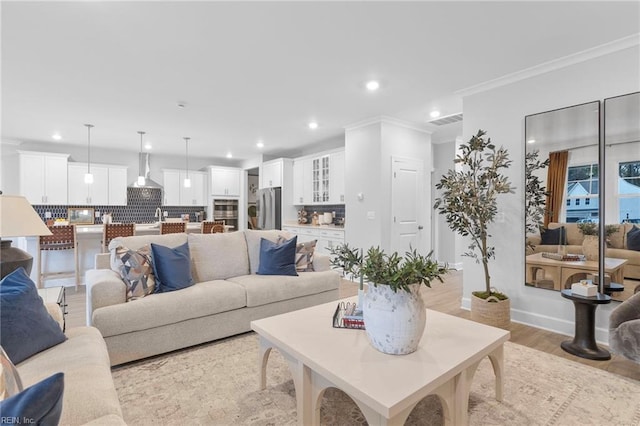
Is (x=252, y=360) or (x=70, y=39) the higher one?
(x=70, y=39)

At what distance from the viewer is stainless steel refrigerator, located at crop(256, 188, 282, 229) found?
7.14 meters

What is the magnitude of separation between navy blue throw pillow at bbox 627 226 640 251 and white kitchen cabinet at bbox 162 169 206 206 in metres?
7.91

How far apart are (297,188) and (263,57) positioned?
13.6 feet

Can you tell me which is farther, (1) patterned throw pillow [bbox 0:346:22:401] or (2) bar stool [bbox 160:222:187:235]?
(2) bar stool [bbox 160:222:187:235]

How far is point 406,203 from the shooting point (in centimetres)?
512

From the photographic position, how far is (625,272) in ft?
9.01

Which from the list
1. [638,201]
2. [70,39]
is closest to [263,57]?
[70,39]

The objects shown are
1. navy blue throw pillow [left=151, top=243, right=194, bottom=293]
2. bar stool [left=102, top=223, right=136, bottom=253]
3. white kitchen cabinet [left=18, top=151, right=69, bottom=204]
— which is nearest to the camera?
navy blue throw pillow [left=151, top=243, right=194, bottom=293]

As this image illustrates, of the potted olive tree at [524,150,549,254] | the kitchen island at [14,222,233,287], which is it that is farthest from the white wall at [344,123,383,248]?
the kitchen island at [14,222,233,287]

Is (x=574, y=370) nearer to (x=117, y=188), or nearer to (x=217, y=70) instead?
(x=217, y=70)

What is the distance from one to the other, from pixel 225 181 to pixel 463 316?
6497 millimetres

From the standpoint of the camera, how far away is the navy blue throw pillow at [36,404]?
605 millimetres

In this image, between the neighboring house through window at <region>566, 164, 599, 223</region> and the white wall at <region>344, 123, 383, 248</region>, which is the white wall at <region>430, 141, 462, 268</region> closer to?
the white wall at <region>344, 123, 383, 248</region>

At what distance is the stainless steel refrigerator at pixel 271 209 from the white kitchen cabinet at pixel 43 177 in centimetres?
396
